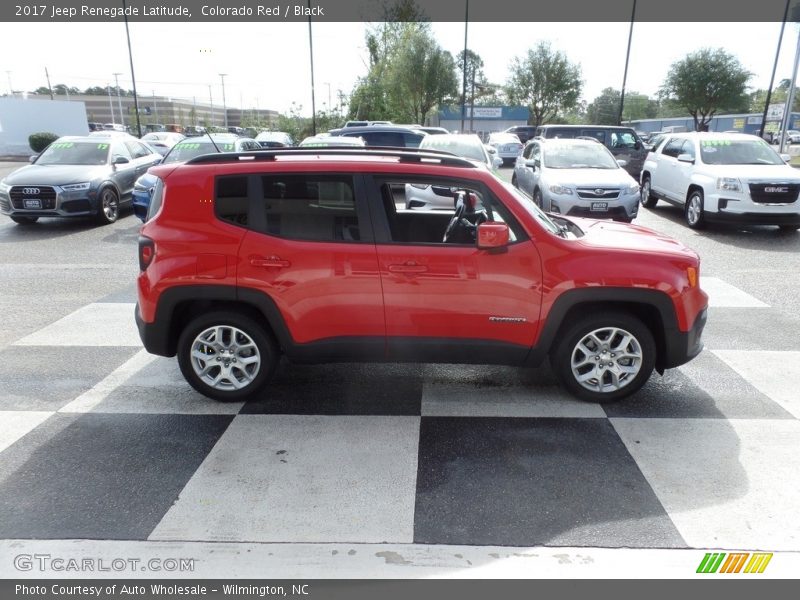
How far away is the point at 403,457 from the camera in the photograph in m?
3.65

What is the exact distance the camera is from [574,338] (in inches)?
164

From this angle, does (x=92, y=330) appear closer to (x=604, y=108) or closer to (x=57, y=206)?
(x=57, y=206)

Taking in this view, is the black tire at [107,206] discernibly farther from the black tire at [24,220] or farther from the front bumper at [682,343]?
the front bumper at [682,343]

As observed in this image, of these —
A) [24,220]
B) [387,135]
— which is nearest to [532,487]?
[24,220]

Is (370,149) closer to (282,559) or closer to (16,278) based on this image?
(282,559)

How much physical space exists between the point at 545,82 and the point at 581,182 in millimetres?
36774

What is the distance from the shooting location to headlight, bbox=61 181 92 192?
10992mm

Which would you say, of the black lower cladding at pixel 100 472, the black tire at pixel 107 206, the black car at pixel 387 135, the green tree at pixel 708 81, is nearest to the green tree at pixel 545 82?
the green tree at pixel 708 81

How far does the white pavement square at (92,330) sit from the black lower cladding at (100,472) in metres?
1.62

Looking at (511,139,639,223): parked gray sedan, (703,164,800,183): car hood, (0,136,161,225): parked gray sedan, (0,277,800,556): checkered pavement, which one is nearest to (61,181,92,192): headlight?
(0,136,161,225): parked gray sedan

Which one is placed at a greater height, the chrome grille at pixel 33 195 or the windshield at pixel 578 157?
the windshield at pixel 578 157

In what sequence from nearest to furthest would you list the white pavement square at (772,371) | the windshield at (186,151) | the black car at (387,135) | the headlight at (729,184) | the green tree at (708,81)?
the white pavement square at (772,371)
the headlight at (729,184)
the windshield at (186,151)
the black car at (387,135)
the green tree at (708,81)

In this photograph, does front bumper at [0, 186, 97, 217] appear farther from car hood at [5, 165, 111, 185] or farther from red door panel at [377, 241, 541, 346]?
red door panel at [377, 241, 541, 346]

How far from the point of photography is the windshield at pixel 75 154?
12062mm
